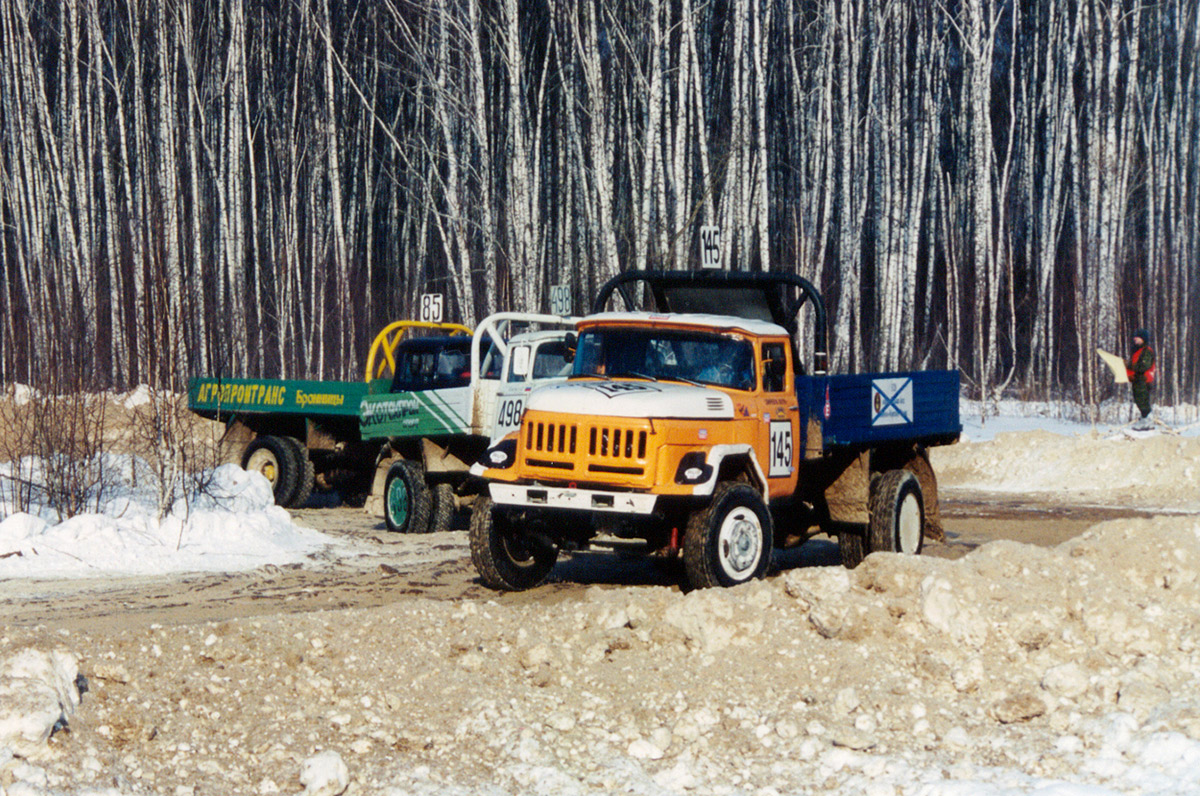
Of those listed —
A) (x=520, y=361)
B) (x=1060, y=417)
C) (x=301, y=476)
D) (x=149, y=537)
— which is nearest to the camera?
(x=149, y=537)

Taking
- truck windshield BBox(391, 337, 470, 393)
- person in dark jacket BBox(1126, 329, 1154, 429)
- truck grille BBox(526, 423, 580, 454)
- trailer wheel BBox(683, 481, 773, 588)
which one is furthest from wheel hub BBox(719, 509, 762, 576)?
person in dark jacket BBox(1126, 329, 1154, 429)

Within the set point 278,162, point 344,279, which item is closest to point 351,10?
point 278,162

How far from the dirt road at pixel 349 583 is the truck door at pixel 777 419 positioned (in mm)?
1284

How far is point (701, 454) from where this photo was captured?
32.1ft

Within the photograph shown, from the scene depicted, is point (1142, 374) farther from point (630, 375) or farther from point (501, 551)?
point (501, 551)

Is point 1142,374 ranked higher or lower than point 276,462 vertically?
higher

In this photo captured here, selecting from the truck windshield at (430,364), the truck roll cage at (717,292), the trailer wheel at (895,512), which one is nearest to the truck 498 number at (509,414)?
the truck roll cage at (717,292)

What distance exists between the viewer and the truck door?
10.6m

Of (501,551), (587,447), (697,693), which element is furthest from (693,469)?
(697,693)

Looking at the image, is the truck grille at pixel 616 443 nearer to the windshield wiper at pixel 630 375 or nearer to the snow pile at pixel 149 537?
the windshield wiper at pixel 630 375

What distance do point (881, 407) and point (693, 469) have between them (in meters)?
3.06

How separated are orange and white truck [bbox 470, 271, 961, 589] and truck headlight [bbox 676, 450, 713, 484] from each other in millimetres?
10

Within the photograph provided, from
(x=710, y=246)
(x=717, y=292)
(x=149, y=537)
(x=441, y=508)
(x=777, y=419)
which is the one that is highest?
(x=710, y=246)

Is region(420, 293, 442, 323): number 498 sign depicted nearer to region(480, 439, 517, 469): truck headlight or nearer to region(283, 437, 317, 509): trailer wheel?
region(283, 437, 317, 509): trailer wheel
